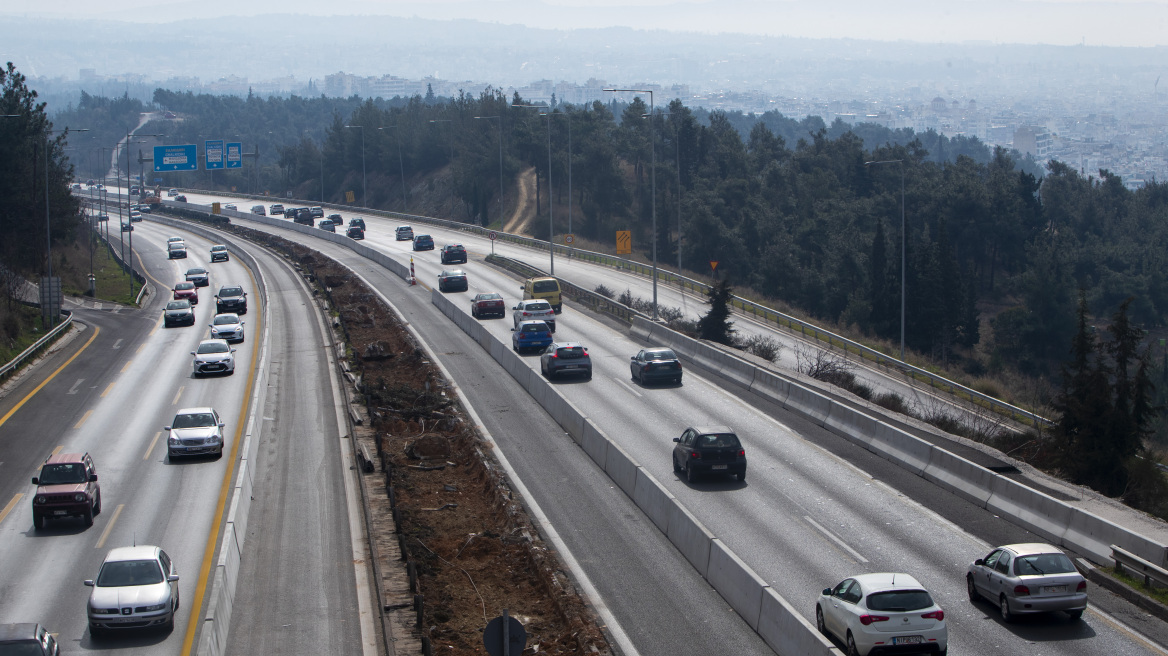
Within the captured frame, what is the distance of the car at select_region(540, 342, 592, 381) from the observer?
116ft

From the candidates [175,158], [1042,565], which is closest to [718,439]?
[1042,565]

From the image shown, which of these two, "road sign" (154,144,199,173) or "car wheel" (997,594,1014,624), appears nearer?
"car wheel" (997,594,1014,624)

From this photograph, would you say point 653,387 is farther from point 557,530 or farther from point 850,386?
point 557,530

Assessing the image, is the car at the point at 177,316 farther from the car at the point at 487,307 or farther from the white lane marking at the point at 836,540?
the white lane marking at the point at 836,540

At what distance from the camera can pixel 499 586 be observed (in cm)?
1891

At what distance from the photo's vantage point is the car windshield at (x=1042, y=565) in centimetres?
1505

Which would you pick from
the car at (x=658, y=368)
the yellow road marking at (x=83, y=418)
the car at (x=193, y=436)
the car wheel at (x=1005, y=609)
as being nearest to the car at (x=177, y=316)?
the yellow road marking at (x=83, y=418)

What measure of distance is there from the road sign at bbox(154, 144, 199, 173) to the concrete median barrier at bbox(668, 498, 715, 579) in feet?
257

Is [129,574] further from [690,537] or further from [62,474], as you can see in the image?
[690,537]

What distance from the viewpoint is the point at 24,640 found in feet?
43.5

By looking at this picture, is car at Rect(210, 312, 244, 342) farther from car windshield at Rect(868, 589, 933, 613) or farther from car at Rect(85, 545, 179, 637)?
car windshield at Rect(868, 589, 933, 613)

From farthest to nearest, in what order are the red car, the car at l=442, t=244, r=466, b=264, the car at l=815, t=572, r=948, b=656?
1. the car at l=442, t=244, r=466, b=264
2. the red car
3. the car at l=815, t=572, r=948, b=656

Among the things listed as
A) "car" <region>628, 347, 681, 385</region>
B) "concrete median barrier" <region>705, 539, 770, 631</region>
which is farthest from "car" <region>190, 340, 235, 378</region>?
"concrete median barrier" <region>705, 539, 770, 631</region>

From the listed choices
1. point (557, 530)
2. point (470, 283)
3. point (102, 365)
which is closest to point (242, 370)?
point (102, 365)
